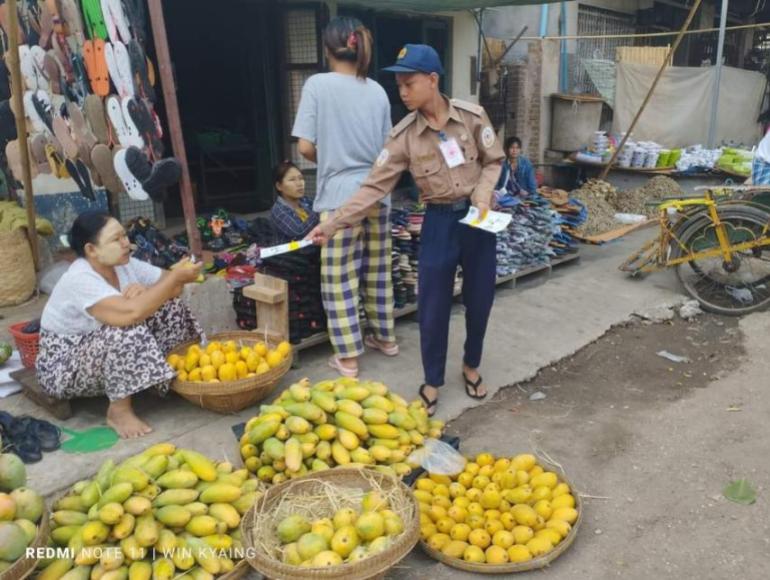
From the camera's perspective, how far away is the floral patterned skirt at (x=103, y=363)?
3.14 meters

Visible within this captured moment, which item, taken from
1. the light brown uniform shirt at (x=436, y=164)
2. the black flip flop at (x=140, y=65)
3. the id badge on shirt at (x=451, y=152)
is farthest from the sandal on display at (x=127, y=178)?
the id badge on shirt at (x=451, y=152)

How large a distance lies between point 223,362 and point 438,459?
1.24 metres

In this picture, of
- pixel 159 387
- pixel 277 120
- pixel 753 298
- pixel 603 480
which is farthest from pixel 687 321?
pixel 277 120

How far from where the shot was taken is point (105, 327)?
125 inches

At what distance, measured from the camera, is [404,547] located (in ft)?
7.47

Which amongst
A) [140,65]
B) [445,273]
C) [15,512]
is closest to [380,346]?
[445,273]

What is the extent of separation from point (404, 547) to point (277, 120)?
6.12 m

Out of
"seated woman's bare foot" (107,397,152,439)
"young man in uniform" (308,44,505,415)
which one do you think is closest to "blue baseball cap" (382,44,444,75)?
"young man in uniform" (308,44,505,415)

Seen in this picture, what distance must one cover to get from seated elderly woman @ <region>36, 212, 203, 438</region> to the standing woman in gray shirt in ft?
3.31

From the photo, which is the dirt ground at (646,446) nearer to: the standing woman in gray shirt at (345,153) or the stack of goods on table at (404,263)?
the standing woman in gray shirt at (345,153)

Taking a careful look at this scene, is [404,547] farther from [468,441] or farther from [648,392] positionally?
[648,392]

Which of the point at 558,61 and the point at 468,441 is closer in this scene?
the point at 468,441

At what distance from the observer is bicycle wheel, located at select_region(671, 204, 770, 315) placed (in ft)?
17.3

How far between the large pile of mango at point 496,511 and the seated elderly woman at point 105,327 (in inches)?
57.6
